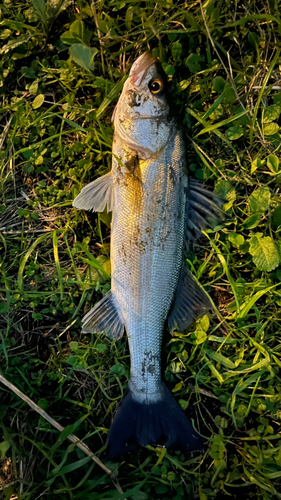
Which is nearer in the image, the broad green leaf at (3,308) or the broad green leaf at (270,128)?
the broad green leaf at (270,128)

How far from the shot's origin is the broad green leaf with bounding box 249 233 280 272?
7.33ft

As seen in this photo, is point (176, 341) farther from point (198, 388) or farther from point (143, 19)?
point (143, 19)

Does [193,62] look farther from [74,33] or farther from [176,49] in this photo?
[74,33]

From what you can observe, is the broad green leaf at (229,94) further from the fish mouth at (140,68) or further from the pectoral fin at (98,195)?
the pectoral fin at (98,195)

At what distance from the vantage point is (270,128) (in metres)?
2.31

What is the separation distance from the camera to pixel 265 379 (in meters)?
2.27

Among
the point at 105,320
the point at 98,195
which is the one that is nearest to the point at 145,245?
the point at 98,195

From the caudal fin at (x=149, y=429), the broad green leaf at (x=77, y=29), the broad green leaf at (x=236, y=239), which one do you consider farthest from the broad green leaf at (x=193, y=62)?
the caudal fin at (x=149, y=429)

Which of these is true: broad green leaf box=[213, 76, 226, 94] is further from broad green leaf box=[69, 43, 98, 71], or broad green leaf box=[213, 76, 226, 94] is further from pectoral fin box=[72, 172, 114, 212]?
pectoral fin box=[72, 172, 114, 212]

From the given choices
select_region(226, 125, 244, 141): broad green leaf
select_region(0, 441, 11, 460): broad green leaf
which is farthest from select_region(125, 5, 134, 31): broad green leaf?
select_region(0, 441, 11, 460): broad green leaf

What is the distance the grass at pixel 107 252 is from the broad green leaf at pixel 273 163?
0.05 feet

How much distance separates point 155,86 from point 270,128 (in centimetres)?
91

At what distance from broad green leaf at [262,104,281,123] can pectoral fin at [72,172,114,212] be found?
4.12 feet

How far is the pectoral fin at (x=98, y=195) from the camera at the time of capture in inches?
89.2
